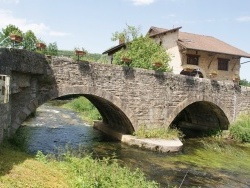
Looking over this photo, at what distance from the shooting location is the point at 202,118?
27688mm

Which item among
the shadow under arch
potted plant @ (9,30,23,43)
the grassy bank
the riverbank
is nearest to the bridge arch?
the riverbank

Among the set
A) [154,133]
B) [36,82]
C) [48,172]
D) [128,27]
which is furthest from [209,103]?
[48,172]

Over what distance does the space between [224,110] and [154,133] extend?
7696mm

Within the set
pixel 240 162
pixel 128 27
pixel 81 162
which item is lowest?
pixel 240 162

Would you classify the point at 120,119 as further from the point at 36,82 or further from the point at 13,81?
the point at 13,81

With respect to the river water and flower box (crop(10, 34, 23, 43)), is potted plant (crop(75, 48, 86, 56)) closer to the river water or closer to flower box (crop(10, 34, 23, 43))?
flower box (crop(10, 34, 23, 43))

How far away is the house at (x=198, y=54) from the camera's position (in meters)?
32.0

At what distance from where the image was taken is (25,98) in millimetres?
14656

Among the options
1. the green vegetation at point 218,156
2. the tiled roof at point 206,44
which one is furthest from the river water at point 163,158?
the tiled roof at point 206,44

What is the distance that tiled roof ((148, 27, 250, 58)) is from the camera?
1265 inches

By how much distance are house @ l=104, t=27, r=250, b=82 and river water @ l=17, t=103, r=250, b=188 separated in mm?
11376

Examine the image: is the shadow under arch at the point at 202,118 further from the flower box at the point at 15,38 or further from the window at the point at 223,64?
the flower box at the point at 15,38

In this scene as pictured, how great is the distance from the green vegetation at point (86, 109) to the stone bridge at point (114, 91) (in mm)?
5679

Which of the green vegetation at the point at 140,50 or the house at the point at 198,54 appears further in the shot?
the house at the point at 198,54
